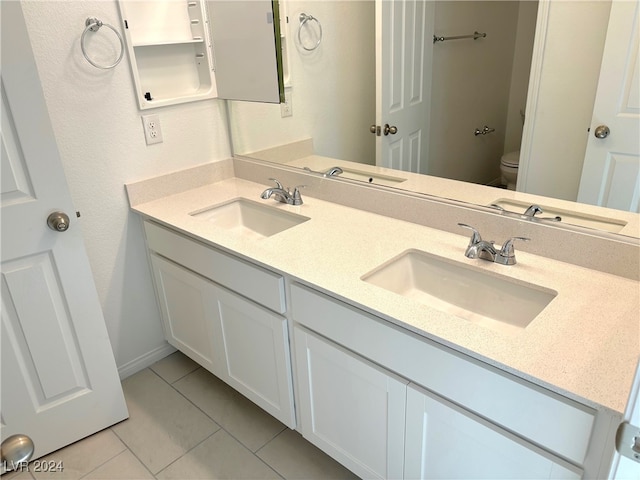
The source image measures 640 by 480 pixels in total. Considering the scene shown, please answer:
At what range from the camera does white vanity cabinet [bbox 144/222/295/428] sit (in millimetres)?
1637

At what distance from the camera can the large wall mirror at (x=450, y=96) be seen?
4.25 feet

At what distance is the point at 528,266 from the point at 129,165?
162 cm

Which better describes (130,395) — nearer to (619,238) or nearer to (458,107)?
(458,107)

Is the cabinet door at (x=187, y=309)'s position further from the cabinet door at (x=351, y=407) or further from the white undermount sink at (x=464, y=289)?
the white undermount sink at (x=464, y=289)

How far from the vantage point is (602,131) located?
1281mm

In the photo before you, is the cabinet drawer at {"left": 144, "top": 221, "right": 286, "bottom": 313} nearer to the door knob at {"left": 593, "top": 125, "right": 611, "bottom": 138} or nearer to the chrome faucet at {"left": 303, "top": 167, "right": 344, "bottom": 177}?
the chrome faucet at {"left": 303, "top": 167, "right": 344, "bottom": 177}

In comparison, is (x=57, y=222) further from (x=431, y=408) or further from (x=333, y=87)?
(x=431, y=408)

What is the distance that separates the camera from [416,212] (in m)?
1.75

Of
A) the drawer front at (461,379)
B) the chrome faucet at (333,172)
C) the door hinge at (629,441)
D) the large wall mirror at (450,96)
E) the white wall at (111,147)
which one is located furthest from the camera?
the chrome faucet at (333,172)

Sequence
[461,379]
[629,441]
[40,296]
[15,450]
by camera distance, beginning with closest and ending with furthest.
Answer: [629,441]
[15,450]
[461,379]
[40,296]

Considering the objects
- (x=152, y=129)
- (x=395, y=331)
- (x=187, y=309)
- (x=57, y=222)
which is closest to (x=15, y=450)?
(x=395, y=331)

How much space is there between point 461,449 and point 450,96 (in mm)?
1065

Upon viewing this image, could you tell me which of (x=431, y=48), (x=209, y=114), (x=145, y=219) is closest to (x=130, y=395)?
(x=145, y=219)

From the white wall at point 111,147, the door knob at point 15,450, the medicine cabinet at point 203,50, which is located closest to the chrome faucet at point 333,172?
the medicine cabinet at point 203,50
